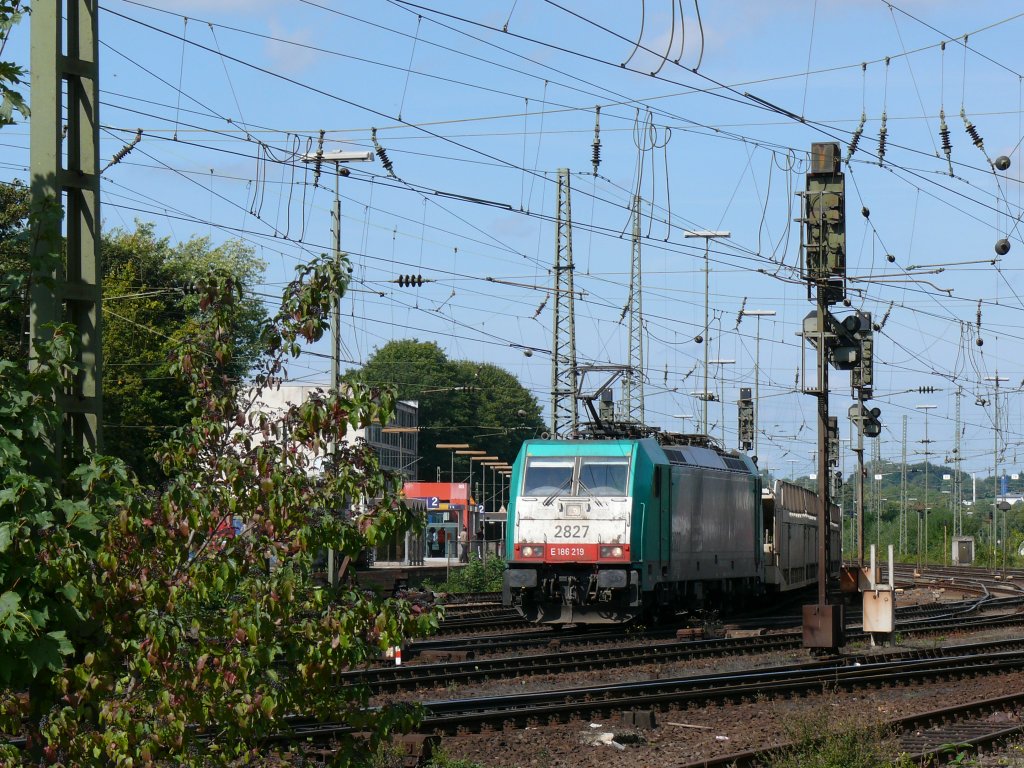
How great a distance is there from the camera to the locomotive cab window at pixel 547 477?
80.0 feet

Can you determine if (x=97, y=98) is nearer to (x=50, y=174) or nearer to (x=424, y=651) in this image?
(x=50, y=174)

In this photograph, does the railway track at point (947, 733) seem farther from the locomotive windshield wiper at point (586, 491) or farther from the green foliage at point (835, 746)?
the locomotive windshield wiper at point (586, 491)

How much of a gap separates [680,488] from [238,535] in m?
20.1

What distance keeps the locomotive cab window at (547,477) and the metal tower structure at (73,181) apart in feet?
57.1

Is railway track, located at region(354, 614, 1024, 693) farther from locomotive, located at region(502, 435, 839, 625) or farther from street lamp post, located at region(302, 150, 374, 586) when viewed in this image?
street lamp post, located at region(302, 150, 374, 586)

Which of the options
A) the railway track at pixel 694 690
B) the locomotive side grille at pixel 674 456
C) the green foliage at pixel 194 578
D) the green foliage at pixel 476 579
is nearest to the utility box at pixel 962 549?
the green foliage at pixel 476 579

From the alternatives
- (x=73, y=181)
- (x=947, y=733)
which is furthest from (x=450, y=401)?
(x=73, y=181)

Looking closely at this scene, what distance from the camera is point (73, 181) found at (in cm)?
718

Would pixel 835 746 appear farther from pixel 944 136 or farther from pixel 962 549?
pixel 962 549

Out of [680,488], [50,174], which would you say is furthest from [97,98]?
[680,488]

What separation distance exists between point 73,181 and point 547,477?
1780 cm

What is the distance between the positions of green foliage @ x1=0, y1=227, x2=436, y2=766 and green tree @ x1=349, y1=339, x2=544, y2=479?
106311 millimetres

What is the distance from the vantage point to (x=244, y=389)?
7.04m

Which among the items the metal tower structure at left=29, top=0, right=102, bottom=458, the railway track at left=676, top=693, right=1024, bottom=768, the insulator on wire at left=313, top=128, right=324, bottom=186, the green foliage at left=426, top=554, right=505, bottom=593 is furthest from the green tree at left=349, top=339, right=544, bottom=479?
the metal tower structure at left=29, top=0, right=102, bottom=458
